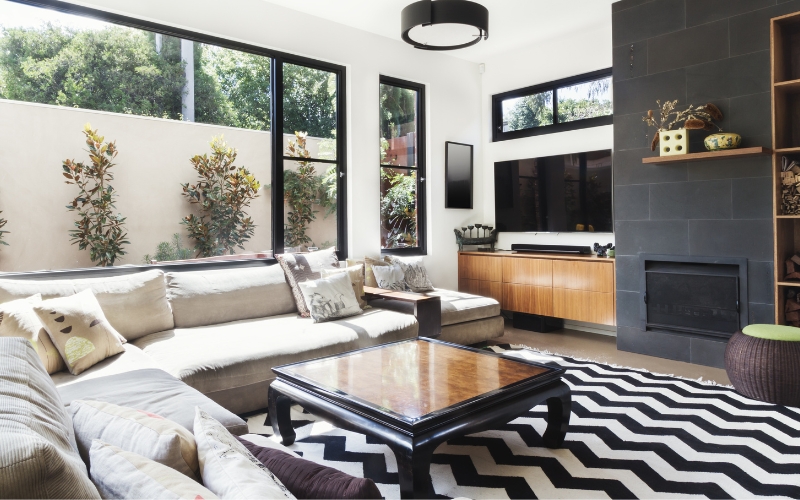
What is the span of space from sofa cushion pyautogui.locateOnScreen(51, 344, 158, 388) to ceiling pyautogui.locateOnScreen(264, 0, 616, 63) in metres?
3.00

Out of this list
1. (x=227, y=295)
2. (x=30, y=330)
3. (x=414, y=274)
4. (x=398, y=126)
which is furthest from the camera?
(x=398, y=126)

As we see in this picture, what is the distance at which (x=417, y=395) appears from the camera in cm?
200

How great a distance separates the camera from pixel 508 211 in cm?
548

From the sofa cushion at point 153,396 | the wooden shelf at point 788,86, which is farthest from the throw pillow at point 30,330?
Answer: the wooden shelf at point 788,86

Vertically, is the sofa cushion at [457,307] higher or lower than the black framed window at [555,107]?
lower

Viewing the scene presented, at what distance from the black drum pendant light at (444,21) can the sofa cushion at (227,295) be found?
2.00 meters

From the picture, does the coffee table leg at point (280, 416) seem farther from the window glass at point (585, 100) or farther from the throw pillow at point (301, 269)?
the window glass at point (585, 100)

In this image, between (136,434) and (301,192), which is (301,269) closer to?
(301,192)

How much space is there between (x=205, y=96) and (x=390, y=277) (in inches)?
85.3

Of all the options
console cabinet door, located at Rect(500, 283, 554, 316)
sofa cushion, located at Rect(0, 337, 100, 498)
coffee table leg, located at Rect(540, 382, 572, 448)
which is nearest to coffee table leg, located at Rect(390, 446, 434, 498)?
coffee table leg, located at Rect(540, 382, 572, 448)

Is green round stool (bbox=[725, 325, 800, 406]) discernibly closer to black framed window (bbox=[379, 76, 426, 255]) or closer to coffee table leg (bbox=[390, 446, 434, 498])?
coffee table leg (bbox=[390, 446, 434, 498])

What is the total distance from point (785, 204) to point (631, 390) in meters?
1.62

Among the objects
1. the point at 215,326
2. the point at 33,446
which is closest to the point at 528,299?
the point at 215,326

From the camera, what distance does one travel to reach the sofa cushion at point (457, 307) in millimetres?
3812
